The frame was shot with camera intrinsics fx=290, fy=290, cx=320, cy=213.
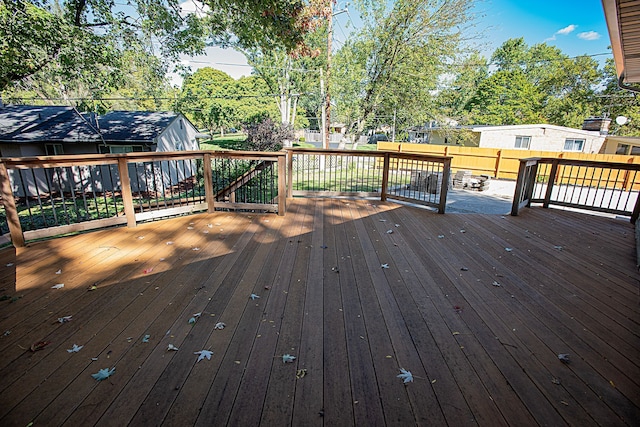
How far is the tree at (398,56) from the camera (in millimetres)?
10641

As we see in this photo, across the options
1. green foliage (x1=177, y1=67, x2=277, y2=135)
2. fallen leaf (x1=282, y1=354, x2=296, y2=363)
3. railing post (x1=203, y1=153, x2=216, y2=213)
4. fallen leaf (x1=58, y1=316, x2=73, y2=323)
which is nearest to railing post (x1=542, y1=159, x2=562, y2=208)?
fallen leaf (x1=282, y1=354, x2=296, y2=363)

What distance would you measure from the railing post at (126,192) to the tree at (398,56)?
10733 millimetres

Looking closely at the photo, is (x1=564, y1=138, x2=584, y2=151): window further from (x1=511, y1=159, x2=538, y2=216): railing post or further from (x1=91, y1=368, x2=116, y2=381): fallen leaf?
(x1=91, y1=368, x2=116, y2=381): fallen leaf

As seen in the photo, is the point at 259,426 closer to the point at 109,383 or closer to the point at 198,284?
the point at 109,383

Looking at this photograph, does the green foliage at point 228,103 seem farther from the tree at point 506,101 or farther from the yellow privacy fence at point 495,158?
the tree at point 506,101

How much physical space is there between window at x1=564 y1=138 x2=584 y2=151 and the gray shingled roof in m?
22.2

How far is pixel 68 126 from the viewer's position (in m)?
13.5

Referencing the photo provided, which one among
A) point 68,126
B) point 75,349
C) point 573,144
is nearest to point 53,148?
point 68,126

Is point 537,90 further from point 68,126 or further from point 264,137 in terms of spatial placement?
point 68,126

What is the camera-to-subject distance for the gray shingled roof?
1249cm

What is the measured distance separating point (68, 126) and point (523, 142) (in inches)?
961

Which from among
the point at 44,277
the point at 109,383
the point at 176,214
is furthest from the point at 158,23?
the point at 109,383

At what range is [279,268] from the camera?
2.94 m

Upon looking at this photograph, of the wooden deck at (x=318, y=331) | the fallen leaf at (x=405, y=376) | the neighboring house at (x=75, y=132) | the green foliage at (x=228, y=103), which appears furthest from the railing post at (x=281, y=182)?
the green foliage at (x=228, y=103)
